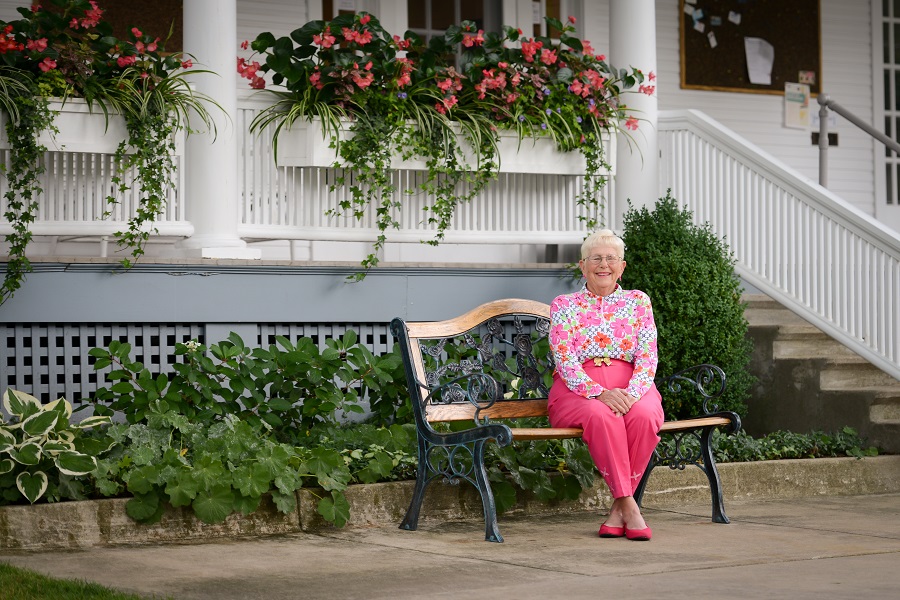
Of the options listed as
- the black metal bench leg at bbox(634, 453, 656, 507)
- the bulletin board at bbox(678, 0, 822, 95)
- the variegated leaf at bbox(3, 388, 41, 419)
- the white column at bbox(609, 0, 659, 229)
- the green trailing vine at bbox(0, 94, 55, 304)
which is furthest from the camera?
the bulletin board at bbox(678, 0, 822, 95)

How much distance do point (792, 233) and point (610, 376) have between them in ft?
9.14

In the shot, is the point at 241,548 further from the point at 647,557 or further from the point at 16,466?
the point at 647,557

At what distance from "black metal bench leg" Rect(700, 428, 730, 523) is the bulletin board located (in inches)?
211

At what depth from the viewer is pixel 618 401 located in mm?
5383

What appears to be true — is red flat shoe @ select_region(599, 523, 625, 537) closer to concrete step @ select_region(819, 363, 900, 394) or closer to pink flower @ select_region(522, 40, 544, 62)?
concrete step @ select_region(819, 363, 900, 394)

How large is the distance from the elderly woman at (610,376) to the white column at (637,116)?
250cm

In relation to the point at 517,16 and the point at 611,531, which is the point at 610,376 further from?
the point at 517,16

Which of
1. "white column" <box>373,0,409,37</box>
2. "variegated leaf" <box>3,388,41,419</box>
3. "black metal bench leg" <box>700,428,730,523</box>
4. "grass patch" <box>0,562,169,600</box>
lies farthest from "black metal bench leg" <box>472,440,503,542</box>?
"white column" <box>373,0,409,37</box>

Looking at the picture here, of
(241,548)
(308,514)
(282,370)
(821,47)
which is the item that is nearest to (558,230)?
(282,370)

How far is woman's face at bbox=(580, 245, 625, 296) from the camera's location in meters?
5.64

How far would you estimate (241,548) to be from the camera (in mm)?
5047

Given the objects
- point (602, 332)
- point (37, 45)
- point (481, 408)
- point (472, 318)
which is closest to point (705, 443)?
point (602, 332)

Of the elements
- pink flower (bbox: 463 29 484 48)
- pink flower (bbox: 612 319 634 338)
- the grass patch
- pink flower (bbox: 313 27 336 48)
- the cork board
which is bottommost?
the grass patch

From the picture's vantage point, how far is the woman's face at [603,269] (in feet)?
18.5
